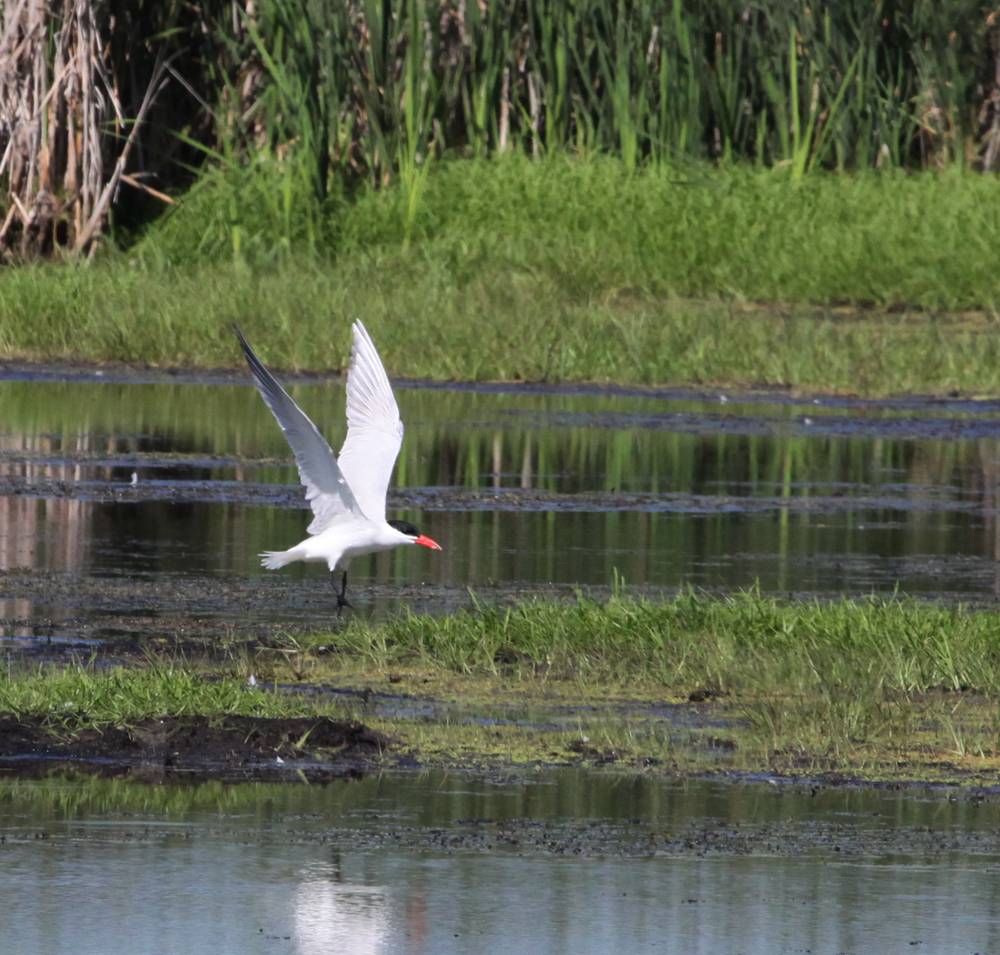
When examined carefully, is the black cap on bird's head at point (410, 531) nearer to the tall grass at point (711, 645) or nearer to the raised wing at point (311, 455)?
the raised wing at point (311, 455)

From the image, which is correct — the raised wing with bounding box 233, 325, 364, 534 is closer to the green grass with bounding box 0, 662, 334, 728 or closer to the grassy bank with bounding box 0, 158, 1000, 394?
the green grass with bounding box 0, 662, 334, 728

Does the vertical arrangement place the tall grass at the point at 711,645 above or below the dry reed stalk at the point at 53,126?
below

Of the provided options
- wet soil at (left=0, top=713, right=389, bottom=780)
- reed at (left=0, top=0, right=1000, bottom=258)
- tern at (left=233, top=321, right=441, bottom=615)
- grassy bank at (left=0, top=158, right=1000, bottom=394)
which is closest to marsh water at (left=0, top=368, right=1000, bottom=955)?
wet soil at (left=0, top=713, right=389, bottom=780)

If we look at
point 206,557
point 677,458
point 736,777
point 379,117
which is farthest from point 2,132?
point 736,777

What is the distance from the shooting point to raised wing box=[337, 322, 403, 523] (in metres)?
10.2

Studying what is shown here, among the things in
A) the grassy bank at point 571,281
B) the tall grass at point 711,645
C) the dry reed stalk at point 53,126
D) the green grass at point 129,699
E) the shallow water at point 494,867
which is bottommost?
the shallow water at point 494,867

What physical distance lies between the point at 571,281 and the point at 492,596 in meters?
11.7

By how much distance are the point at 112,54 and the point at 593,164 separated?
557cm

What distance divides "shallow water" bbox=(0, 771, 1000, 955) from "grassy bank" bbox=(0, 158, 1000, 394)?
41.7ft

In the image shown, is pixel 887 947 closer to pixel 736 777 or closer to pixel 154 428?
pixel 736 777

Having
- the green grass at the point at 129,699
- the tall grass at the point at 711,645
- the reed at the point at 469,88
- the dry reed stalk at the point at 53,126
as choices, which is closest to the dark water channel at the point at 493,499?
the tall grass at the point at 711,645

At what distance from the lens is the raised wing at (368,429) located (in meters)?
10.2

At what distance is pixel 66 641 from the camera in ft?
28.8

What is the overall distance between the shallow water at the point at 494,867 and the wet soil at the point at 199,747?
0.18 metres
